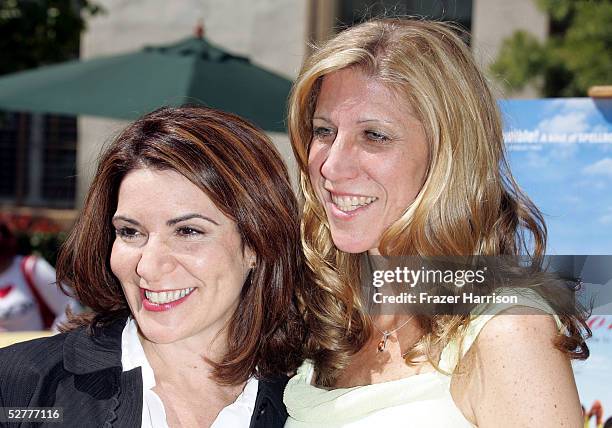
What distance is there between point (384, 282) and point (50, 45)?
5286 mm

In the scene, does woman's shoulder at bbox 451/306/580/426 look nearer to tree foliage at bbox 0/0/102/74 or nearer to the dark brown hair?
the dark brown hair

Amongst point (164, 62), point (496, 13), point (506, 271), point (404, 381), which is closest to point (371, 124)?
point (506, 271)

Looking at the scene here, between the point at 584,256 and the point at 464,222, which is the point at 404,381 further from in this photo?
the point at 584,256

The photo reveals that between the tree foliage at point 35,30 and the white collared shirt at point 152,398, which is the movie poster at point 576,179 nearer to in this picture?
the white collared shirt at point 152,398

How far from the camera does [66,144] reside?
1095cm

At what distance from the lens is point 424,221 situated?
2.11 metres

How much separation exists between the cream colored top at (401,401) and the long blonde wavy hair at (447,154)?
55mm

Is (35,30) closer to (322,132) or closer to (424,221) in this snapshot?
A: (322,132)

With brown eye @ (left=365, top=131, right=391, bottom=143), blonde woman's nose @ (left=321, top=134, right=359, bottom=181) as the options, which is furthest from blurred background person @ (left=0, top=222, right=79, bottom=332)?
brown eye @ (left=365, top=131, right=391, bottom=143)

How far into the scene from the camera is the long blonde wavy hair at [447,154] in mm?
2104

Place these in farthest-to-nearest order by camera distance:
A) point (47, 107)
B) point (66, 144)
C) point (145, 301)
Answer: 1. point (66, 144)
2. point (47, 107)
3. point (145, 301)

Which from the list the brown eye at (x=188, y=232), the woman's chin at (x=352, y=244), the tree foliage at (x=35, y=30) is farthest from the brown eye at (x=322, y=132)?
the tree foliage at (x=35, y=30)

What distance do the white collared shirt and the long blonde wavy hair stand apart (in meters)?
0.47

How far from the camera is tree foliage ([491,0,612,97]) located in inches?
248
